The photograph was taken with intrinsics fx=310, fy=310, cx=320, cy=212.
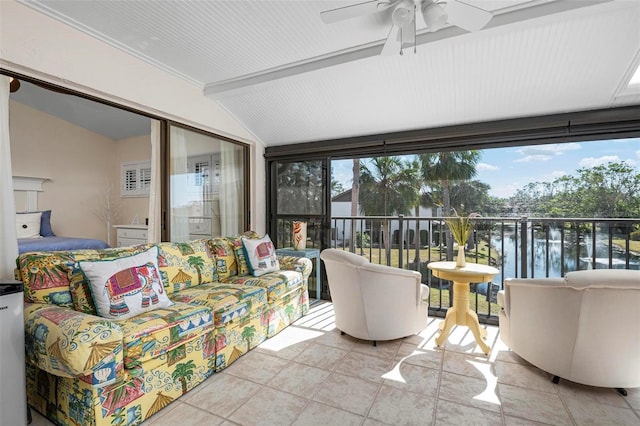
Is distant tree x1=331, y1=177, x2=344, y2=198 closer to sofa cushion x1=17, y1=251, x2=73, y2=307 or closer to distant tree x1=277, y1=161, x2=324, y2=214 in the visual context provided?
distant tree x1=277, y1=161, x2=324, y2=214

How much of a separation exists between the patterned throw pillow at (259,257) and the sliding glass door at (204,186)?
2.12 feet

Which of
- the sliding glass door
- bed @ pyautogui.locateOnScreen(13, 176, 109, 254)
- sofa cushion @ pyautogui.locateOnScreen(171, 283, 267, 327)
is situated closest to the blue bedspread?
bed @ pyautogui.locateOnScreen(13, 176, 109, 254)

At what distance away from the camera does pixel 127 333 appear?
5.78 feet

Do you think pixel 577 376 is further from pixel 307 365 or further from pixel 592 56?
pixel 592 56

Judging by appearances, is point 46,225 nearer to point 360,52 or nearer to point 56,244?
point 56,244

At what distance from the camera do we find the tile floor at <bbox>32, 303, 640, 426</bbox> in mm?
1844

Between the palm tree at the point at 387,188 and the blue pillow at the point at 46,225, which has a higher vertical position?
the palm tree at the point at 387,188

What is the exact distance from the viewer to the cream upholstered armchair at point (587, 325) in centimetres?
193

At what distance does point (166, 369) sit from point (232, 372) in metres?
0.57

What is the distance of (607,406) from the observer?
6.42ft

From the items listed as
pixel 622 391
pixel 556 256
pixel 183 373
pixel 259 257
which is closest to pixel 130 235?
pixel 259 257

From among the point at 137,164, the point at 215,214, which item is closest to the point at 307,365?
the point at 215,214

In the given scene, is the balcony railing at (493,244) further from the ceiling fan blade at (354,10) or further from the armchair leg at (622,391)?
the ceiling fan blade at (354,10)

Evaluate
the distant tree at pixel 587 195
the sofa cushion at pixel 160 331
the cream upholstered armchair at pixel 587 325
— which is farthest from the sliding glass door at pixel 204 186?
the distant tree at pixel 587 195
